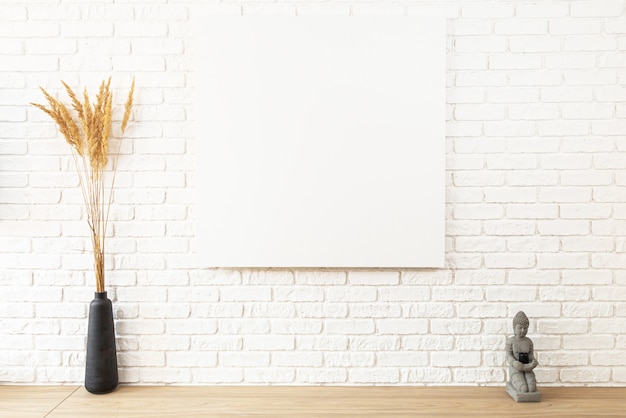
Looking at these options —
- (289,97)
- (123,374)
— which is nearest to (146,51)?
(289,97)

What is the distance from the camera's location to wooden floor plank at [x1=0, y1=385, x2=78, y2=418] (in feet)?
5.64

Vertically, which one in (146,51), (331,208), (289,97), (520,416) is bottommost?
(520,416)

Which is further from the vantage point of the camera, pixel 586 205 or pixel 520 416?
pixel 586 205

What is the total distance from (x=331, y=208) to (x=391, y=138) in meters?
0.35

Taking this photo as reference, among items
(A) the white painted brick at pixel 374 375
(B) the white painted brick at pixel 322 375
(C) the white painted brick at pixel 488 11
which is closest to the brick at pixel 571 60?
(C) the white painted brick at pixel 488 11

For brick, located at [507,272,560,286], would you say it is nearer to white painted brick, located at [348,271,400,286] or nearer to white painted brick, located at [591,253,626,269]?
white painted brick, located at [591,253,626,269]

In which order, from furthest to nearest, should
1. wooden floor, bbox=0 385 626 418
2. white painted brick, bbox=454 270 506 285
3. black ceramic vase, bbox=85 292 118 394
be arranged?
1. white painted brick, bbox=454 270 506 285
2. black ceramic vase, bbox=85 292 118 394
3. wooden floor, bbox=0 385 626 418

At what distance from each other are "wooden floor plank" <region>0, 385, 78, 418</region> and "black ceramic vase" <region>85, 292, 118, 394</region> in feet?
0.39

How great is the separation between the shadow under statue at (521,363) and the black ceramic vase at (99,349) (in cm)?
147

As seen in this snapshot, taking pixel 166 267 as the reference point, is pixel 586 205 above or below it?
above

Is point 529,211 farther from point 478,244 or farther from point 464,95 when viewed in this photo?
point 464,95

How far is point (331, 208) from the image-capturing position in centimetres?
191

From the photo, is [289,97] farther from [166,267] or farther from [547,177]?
[547,177]

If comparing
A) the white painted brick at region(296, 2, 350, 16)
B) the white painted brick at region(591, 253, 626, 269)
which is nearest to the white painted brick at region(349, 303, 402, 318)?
the white painted brick at region(591, 253, 626, 269)
